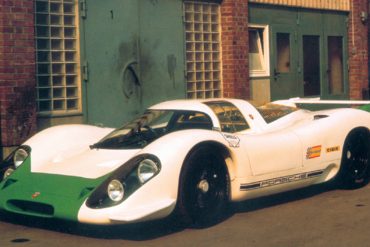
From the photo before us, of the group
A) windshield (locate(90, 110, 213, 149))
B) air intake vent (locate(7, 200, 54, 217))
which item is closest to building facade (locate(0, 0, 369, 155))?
windshield (locate(90, 110, 213, 149))

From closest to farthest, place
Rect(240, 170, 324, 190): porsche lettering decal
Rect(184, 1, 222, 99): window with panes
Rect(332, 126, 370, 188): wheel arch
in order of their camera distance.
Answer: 1. Rect(240, 170, 324, 190): porsche lettering decal
2. Rect(332, 126, 370, 188): wheel arch
3. Rect(184, 1, 222, 99): window with panes

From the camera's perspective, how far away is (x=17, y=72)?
9.85m

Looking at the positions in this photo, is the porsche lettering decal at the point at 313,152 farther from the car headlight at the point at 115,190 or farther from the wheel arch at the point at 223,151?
the car headlight at the point at 115,190

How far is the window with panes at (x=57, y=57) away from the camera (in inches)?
409

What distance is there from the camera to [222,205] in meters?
6.54

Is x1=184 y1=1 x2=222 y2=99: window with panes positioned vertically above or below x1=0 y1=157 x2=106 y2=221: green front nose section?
above

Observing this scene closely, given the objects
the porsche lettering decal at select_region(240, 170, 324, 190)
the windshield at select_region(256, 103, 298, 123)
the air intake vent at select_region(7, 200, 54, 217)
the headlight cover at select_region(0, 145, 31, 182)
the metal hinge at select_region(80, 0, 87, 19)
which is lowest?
the air intake vent at select_region(7, 200, 54, 217)

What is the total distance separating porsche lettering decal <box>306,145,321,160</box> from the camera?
7402mm

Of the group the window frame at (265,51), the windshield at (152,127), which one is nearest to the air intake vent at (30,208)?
the windshield at (152,127)

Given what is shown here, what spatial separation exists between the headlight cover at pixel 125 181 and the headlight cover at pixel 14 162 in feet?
4.48

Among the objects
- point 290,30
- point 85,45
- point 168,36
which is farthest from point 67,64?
point 290,30

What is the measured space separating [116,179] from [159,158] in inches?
15.3

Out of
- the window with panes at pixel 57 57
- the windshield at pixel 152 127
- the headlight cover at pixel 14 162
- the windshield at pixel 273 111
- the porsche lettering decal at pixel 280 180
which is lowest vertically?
the porsche lettering decal at pixel 280 180

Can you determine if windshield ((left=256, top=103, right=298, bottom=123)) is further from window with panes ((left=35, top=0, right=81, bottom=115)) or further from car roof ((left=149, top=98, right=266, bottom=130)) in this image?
window with panes ((left=35, top=0, right=81, bottom=115))
